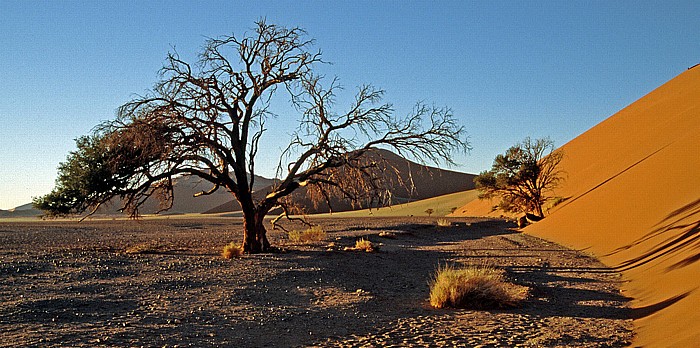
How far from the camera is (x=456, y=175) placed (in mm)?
117938

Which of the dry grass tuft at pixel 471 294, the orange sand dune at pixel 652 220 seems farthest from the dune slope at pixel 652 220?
the dry grass tuft at pixel 471 294

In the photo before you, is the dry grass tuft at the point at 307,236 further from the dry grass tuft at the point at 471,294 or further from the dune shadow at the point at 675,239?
the dry grass tuft at the point at 471,294

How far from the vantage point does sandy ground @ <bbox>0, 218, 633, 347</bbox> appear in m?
8.31

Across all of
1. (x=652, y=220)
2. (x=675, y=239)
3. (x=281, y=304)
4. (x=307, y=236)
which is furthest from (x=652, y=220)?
(x=307, y=236)

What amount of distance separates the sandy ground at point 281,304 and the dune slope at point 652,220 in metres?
0.55

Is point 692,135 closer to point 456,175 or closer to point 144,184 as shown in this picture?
point 144,184

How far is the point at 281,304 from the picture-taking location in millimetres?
10977

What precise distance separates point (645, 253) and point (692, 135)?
13.7 m

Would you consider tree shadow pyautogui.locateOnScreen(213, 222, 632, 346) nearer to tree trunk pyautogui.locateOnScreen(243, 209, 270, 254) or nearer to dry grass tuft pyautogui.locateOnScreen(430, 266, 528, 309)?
dry grass tuft pyautogui.locateOnScreen(430, 266, 528, 309)

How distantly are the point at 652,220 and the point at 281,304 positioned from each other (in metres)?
12.7

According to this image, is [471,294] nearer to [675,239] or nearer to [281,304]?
[281,304]

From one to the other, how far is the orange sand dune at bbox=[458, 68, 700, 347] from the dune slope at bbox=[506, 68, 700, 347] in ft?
0.05

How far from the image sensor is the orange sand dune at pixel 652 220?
912cm

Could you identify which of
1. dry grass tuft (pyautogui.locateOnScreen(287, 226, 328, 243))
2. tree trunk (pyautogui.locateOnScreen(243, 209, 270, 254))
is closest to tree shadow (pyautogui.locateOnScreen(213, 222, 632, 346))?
tree trunk (pyautogui.locateOnScreen(243, 209, 270, 254))
